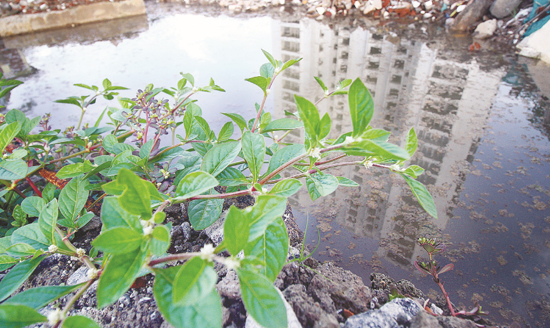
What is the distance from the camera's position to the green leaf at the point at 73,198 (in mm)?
900

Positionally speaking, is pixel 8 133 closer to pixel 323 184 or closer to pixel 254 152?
pixel 254 152

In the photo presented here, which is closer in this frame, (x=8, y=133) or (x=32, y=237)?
(x=32, y=237)

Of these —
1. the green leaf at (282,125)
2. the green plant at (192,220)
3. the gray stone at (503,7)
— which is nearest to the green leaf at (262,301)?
the green plant at (192,220)

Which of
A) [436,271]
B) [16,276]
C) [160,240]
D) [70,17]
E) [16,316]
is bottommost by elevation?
[436,271]

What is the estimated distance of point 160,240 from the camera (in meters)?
0.53

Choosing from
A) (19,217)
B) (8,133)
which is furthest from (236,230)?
(19,217)

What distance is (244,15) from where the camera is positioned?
228 inches

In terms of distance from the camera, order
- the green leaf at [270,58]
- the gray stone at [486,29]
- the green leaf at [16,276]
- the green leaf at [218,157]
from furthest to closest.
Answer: the gray stone at [486,29], the green leaf at [270,58], the green leaf at [218,157], the green leaf at [16,276]

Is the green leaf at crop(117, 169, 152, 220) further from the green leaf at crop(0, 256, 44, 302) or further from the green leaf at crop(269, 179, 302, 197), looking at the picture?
the green leaf at crop(0, 256, 44, 302)

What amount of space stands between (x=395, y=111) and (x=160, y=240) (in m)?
2.30

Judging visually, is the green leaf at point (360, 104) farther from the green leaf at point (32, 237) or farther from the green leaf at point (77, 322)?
the green leaf at point (32, 237)

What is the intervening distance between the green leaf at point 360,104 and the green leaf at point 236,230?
0.31m

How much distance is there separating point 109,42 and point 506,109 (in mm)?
4972

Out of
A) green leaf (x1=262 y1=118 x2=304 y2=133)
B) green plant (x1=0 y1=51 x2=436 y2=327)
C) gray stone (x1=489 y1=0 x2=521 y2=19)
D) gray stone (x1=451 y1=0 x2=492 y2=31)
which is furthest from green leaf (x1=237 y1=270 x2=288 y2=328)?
gray stone (x1=489 y1=0 x2=521 y2=19)
